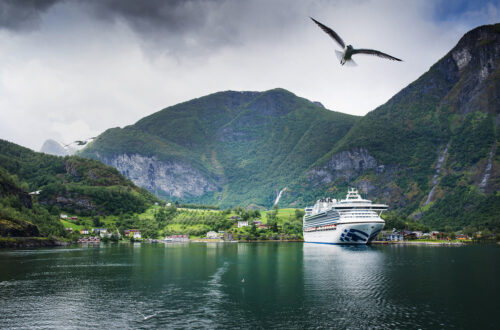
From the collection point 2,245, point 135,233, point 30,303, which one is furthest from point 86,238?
point 30,303

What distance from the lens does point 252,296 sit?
141 feet

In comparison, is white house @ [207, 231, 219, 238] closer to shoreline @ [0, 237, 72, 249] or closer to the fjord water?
shoreline @ [0, 237, 72, 249]

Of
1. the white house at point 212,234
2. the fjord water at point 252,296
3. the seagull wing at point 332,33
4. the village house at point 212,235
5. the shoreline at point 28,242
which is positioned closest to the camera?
the seagull wing at point 332,33

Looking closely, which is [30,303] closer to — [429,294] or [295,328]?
[295,328]

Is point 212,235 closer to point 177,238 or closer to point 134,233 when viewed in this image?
point 177,238

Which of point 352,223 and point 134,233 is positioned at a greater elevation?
point 352,223

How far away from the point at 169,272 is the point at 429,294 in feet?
131

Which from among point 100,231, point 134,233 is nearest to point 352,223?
point 134,233

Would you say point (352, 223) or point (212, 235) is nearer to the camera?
point (352, 223)

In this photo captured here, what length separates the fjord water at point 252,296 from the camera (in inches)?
1299

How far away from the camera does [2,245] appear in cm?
11012

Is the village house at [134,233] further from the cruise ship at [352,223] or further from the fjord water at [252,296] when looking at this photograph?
the fjord water at [252,296]

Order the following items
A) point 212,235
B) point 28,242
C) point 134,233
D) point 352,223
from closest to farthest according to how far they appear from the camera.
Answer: point 352,223 < point 28,242 < point 212,235 < point 134,233

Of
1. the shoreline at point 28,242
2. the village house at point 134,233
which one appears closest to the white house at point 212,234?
the village house at point 134,233
